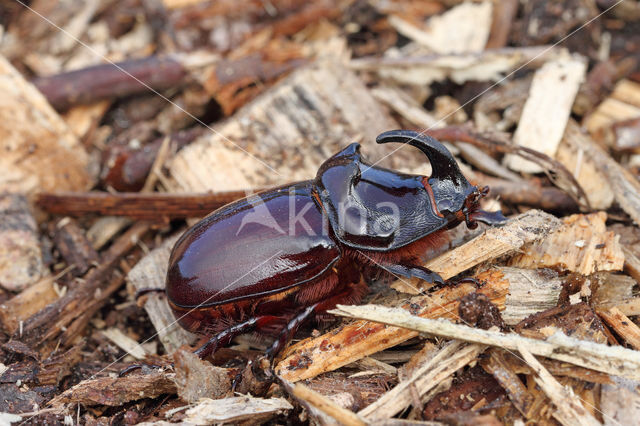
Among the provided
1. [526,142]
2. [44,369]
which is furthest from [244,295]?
[526,142]

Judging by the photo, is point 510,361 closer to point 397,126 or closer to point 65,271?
point 397,126

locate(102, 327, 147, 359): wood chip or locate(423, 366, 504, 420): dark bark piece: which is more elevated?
locate(423, 366, 504, 420): dark bark piece

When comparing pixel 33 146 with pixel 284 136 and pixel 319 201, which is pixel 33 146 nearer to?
pixel 284 136

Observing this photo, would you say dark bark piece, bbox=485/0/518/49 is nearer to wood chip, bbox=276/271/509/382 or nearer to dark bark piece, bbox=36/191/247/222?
A: dark bark piece, bbox=36/191/247/222

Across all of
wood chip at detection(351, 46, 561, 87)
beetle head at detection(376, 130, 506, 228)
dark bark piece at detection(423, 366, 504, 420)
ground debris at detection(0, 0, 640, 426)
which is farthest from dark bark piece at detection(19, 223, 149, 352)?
wood chip at detection(351, 46, 561, 87)

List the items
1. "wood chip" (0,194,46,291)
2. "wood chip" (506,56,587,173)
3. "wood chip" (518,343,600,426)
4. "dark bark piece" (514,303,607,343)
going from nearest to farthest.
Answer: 1. "wood chip" (518,343,600,426)
2. "dark bark piece" (514,303,607,343)
3. "wood chip" (0,194,46,291)
4. "wood chip" (506,56,587,173)

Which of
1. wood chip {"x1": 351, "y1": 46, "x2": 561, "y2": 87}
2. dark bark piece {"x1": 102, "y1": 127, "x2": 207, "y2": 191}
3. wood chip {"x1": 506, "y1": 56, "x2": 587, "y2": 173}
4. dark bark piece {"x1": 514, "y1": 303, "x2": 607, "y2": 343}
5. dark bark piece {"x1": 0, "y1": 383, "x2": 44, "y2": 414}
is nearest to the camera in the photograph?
dark bark piece {"x1": 514, "y1": 303, "x2": 607, "y2": 343}

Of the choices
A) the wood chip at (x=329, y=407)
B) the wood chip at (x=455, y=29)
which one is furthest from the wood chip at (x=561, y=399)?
the wood chip at (x=455, y=29)

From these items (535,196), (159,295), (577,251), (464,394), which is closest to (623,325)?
(577,251)
